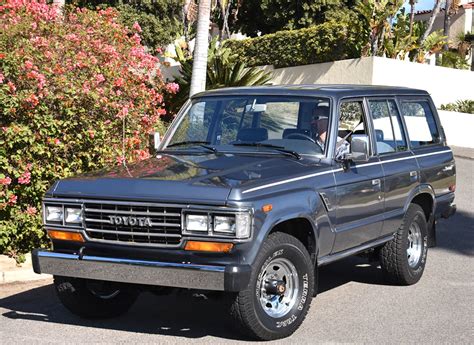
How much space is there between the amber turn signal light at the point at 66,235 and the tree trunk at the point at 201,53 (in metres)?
8.77

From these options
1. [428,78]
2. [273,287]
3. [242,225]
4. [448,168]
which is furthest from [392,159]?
[428,78]

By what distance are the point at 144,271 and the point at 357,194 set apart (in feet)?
7.16

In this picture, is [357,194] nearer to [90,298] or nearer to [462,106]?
[90,298]

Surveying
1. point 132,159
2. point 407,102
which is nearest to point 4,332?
point 132,159

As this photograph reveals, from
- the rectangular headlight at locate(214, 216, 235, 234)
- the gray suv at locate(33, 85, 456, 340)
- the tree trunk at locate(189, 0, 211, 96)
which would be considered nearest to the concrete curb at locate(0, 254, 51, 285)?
the gray suv at locate(33, 85, 456, 340)

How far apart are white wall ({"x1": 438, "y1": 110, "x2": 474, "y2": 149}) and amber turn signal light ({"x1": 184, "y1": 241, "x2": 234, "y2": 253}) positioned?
19.4 meters

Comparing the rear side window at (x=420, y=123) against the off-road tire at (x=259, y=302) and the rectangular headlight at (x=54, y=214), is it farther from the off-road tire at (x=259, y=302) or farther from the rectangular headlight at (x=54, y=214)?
the rectangular headlight at (x=54, y=214)

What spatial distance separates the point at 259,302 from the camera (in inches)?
228

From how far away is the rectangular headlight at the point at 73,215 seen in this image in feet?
19.9

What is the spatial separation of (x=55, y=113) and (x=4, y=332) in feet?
10.5

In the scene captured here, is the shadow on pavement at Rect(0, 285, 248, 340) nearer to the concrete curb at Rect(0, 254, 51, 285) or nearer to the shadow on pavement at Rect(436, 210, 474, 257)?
the concrete curb at Rect(0, 254, 51, 285)

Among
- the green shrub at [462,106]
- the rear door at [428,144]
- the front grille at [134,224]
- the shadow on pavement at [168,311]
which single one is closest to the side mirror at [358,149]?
the rear door at [428,144]

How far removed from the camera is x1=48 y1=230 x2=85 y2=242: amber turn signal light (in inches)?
240

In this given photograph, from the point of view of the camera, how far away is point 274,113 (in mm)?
7145
